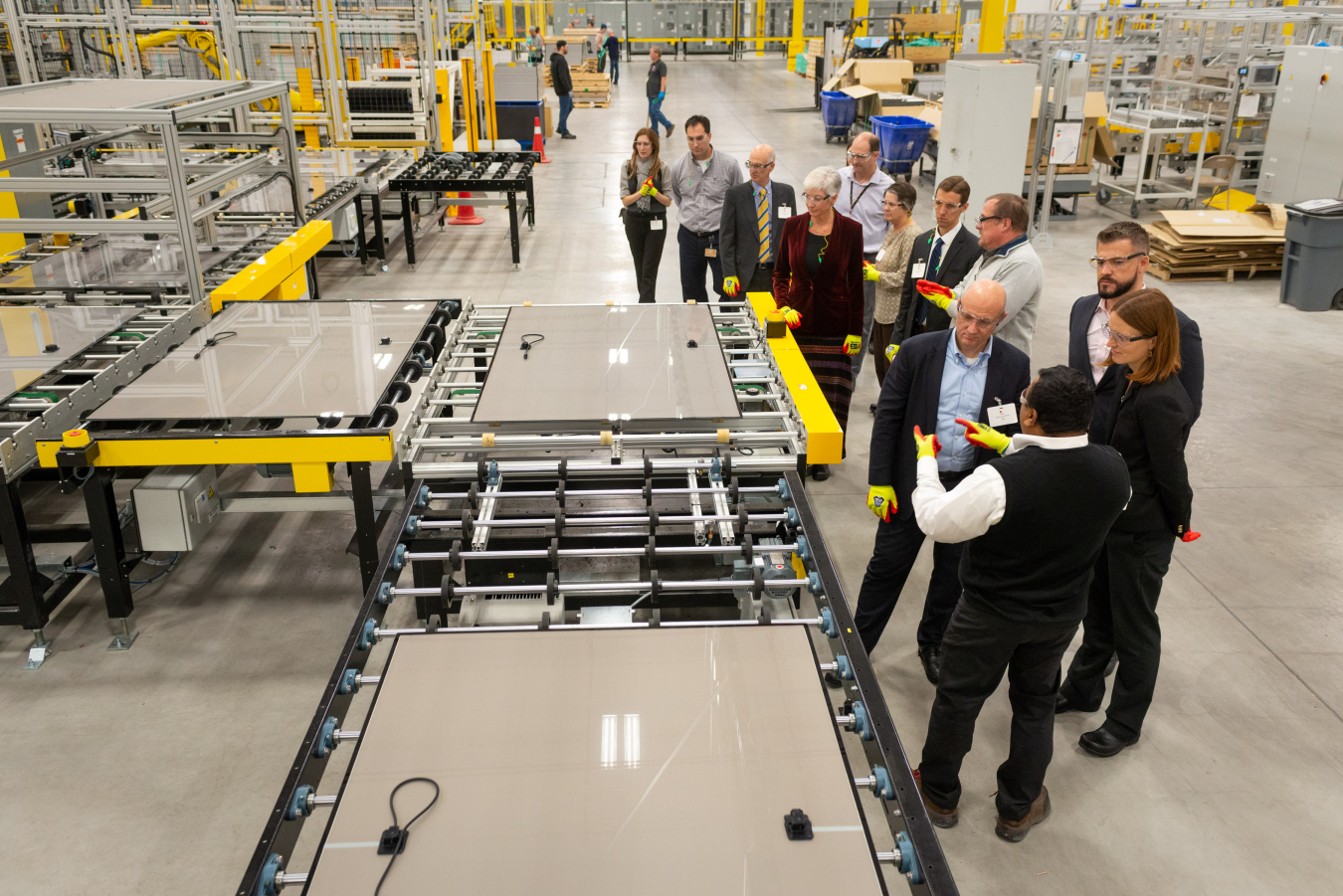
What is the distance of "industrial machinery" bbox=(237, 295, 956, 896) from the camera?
1921 millimetres

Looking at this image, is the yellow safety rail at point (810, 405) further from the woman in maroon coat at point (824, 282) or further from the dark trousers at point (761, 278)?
A: the dark trousers at point (761, 278)

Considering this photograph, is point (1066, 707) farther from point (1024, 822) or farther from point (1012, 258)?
point (1012, 258)

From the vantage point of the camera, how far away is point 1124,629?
340 cm

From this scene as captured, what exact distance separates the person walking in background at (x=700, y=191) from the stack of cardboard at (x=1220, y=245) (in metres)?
5.10

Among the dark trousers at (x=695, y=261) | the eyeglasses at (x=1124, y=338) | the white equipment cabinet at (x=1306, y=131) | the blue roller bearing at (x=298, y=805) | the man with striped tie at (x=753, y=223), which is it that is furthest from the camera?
the white equipment cabinet at (x=1306, y=131)

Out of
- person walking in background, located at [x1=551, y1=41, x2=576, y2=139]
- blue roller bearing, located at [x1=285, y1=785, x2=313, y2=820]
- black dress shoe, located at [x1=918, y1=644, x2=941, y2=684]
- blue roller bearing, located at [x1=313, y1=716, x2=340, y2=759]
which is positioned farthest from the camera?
person walking in background, located at [x1=551, y1=41, x2=576, y2=139]

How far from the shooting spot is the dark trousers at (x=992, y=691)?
2848 mm

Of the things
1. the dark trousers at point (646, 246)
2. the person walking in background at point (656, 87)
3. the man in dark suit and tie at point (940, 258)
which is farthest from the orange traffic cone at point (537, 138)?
the man in dark suit and tie at point (940, 258)

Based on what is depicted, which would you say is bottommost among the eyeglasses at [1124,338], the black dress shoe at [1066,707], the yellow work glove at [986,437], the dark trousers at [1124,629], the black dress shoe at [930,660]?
the black dress shoe at [1066,707]

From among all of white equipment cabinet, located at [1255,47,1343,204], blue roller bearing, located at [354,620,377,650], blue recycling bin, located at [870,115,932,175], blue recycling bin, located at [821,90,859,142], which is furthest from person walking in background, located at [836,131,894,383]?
blue recycling bin, located at [821,90,859,142]

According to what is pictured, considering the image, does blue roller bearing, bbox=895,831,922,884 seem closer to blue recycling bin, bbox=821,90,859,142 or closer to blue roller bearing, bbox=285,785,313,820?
blue roller bearing, bbox=285,785,313,820

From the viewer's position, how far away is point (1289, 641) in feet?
13.7

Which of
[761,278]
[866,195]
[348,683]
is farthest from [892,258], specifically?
[348,683]

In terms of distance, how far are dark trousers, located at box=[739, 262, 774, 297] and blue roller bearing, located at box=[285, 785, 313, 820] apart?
4644mm
